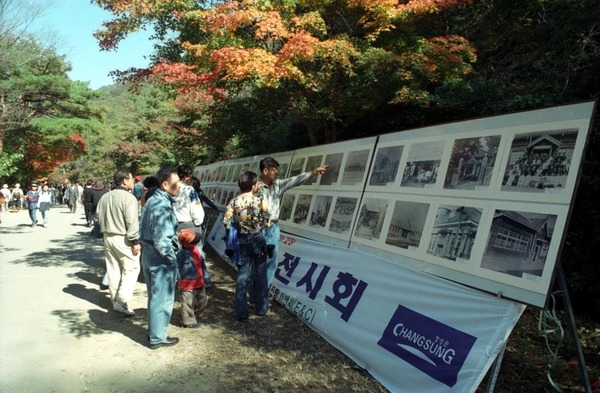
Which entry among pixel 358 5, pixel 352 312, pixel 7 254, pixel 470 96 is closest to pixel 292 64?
pixel 358 5

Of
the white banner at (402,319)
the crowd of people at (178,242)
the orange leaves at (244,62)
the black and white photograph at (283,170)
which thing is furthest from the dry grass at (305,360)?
the orange leaves at (244,62)

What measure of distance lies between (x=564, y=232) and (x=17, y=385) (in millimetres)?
4438

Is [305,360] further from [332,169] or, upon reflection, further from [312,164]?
[312,164]

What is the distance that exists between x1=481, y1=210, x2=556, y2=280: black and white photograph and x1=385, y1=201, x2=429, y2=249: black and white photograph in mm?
728

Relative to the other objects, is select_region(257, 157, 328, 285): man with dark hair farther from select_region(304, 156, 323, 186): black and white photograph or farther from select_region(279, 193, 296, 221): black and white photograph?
select_region(279, 193, 296, 221): black and white photograph

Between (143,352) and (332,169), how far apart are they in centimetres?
314

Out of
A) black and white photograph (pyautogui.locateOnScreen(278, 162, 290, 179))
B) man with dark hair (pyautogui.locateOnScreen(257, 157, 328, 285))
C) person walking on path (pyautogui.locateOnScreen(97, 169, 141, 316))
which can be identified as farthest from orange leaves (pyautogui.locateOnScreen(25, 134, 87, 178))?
man with dark hair (pyautogui.locateOnScreen(257, 157, 328, 285))

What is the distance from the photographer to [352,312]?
4.03m

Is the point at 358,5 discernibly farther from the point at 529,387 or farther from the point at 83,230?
the point at 83,230

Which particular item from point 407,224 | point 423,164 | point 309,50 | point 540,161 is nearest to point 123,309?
point 407,224

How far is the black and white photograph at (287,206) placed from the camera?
6309mm

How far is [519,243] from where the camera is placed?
2.81m

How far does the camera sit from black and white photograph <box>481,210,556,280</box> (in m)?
2.66

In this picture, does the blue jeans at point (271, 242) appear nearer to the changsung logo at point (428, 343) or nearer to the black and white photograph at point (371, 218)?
the black and white photograph at point (371, 218)
